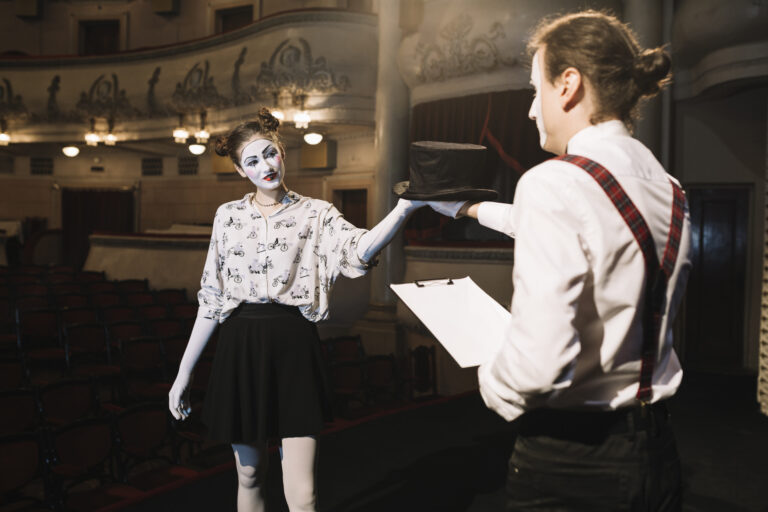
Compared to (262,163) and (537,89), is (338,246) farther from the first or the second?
(537,89)

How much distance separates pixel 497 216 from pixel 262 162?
0.86 metres

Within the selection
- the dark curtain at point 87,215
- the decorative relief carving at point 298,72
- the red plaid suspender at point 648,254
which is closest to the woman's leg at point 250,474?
the red plaid suspender at point 648,254

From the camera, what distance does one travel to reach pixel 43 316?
6.54m

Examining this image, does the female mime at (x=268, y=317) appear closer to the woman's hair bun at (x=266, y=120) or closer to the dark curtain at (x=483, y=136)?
the woman's hair bun at (x=266, y=120)

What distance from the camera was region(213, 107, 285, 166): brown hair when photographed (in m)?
1.94

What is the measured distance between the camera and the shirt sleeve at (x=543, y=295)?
0.94 meters

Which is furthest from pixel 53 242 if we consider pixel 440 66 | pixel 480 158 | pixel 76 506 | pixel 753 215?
pixel 480 158

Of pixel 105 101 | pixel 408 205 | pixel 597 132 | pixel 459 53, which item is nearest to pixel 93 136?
pixel 105 101

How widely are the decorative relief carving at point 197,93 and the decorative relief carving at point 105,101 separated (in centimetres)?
136

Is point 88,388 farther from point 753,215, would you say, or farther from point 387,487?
point 753,215

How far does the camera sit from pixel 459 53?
7.49 meters

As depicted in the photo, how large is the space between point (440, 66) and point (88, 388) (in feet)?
18.2

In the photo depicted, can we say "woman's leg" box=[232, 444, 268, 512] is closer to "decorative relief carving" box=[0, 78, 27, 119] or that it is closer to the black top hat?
the black top hat

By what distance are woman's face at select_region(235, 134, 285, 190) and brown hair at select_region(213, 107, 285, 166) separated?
18 mm
